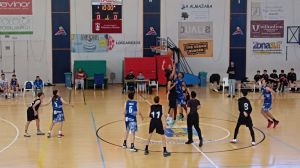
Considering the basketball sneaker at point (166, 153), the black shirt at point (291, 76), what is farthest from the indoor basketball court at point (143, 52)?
the basketball sneaker at point (166, 153)

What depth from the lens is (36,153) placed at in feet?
44.9

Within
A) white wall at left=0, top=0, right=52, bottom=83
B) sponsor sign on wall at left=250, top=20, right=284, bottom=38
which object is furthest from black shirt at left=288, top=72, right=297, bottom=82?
white wall at left=0, top=0, right=52, bottom=83

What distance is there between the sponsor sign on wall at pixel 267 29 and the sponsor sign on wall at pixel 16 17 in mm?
16685

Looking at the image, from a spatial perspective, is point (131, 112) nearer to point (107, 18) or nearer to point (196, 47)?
point (107, 18)

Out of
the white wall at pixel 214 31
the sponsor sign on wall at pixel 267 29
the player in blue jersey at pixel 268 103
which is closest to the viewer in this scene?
the player in blue jersey at pixel 268 103

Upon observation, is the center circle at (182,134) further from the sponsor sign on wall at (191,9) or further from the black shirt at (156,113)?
the sponsor sign on wall at (191,9)

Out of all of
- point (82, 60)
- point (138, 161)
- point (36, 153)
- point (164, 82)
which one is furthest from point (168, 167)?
point (82, 60)

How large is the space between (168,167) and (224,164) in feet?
5.14

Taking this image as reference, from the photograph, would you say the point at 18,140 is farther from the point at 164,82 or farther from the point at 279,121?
the point at 164,82

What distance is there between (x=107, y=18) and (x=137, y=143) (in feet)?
66.7

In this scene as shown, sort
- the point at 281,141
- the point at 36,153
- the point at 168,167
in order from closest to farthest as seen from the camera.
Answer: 1. the point at 168,167
2. the point at 36,153
3. the point at 281,141

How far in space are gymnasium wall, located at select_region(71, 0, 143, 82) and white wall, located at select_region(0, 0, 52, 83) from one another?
1.87 meters

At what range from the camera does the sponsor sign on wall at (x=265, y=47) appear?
3525 centimetres

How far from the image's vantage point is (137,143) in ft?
48.9
